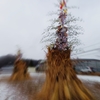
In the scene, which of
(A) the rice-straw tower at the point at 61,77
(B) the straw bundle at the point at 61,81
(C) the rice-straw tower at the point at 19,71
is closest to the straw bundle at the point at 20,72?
(C) the rice-straw tower at the point at 19,71

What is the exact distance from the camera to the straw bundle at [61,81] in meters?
5.40

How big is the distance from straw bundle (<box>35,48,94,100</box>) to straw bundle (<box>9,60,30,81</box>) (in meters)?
3.35

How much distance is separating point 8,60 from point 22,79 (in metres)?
10.5

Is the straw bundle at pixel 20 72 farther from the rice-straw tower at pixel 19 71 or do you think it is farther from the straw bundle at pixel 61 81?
the straw bundle at pixel 61 81

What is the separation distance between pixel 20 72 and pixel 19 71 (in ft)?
0.40

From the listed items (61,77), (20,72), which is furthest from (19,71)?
(61,77)

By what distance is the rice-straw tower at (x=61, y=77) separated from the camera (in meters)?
5.41

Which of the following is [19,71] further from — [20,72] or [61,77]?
[61,77]

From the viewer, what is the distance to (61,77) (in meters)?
5.55

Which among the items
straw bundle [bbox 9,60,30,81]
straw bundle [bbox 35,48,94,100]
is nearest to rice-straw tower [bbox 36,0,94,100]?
straw bundle [bbox 35,48,94,100]

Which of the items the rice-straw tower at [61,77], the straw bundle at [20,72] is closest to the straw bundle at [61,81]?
the rice-straw tower at [61,77]

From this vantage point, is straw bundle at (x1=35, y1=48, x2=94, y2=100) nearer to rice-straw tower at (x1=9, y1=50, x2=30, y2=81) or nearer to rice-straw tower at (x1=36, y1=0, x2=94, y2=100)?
rice-straw tower at (x1=36, y1=0, x2=94, y2=100)

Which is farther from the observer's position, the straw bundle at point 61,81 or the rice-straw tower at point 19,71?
the rice-straw tower at point 19,71

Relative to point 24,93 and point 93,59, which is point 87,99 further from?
point 93,59
